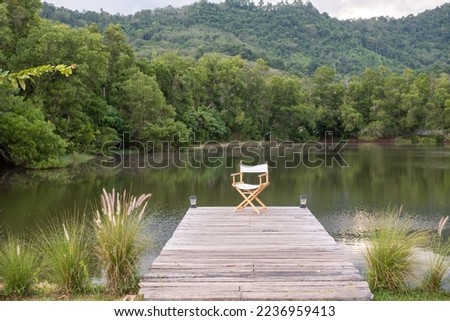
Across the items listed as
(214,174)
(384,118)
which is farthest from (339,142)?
(214,174)

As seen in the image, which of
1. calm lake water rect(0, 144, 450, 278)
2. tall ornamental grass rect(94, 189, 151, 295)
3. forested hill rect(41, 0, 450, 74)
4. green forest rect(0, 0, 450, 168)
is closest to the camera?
tall ornamental grass rect(94, 189, 151, 295)

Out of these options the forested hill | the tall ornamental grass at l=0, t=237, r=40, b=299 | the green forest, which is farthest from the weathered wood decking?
the forested hill

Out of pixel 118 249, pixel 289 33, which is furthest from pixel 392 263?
pixel 289 33

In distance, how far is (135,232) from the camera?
18.0ft

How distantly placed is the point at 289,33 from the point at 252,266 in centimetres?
10796

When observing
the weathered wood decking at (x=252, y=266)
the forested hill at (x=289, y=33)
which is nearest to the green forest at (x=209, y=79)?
the forested hill at (x=289, y=33)

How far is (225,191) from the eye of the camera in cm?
1728

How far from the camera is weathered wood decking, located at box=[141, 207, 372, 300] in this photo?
485 cm

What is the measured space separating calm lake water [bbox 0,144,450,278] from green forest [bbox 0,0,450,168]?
11.9ft

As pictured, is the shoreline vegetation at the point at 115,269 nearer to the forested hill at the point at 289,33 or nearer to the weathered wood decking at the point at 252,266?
the weathered wood decking at the point at 252,266

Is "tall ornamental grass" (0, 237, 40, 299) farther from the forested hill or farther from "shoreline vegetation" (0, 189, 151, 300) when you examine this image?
the forested hill

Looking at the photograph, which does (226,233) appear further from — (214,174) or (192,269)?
(214,174)

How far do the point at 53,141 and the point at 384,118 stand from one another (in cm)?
4191

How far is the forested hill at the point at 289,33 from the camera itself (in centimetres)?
9394
